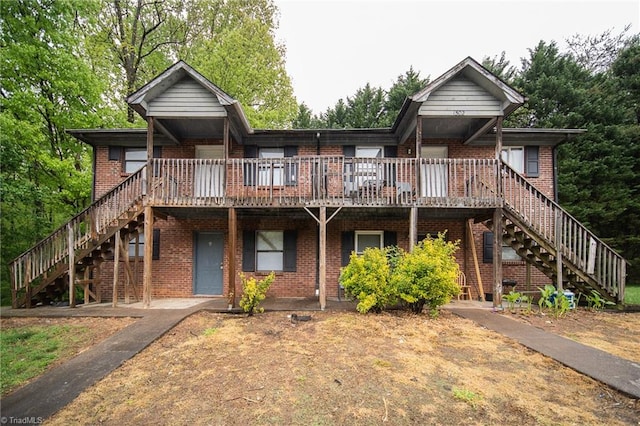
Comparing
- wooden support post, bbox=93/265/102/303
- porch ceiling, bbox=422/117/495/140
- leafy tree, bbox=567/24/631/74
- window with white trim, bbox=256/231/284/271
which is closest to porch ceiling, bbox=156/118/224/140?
window with white trim, bbox=256/231/284/271

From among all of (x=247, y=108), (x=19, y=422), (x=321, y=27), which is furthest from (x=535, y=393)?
(x=321, y=27)

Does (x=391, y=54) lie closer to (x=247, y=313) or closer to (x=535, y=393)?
(x=247, y=313)

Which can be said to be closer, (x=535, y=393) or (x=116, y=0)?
(x=535, y=393)

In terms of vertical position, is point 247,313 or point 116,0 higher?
point 116,0

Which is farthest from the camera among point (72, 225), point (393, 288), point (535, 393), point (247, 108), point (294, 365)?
point (247, 108)

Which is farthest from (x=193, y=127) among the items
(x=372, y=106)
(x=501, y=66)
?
(x=501, y=66)

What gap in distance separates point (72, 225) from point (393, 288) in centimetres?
926

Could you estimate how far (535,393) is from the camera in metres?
3.67

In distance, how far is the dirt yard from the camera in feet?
10.4

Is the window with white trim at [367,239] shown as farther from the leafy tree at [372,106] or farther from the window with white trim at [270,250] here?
the leafy tree at [372,106]

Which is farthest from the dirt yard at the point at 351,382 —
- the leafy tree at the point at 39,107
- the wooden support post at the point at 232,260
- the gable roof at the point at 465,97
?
the leafy tree at the point at 39,107

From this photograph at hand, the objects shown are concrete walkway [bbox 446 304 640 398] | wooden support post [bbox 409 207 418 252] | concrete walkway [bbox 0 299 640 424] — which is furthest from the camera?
wooden support post [bbox 409 207 418 252]

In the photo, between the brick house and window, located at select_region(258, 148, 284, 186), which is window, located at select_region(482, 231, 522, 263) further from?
window, located at select_region(258, 148, 284, 186)

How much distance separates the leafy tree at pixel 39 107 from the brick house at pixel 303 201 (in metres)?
2.80
